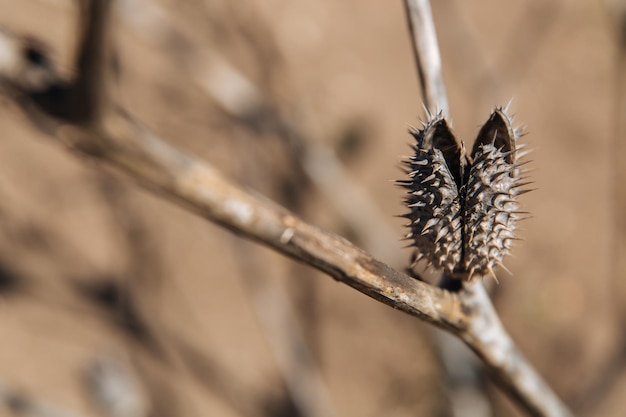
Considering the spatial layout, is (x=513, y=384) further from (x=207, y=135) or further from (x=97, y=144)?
(x=207, y=135)

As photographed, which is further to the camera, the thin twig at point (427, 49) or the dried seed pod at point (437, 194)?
the thin twig at point (427, 49)

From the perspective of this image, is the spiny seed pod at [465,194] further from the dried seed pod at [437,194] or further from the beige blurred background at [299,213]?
the beige blurred background at [299,213]

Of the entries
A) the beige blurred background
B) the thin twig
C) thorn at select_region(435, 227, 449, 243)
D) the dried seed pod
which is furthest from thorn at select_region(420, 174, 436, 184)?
the beige blurred background

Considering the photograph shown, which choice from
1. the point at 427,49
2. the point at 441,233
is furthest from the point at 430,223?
the point at 427,49

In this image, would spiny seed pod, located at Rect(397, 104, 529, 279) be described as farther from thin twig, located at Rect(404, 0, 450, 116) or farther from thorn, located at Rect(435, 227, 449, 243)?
thin twig, located at Rect(404, 0, 450, 116)

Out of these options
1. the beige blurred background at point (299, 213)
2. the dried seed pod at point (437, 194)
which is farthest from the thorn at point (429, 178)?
the beige blurred background at point (299, 213)

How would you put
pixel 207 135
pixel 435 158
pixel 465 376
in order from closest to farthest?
pixel 435 158 < pixel 465 376 < pixel 207 135

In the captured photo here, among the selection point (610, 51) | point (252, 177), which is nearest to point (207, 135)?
point (252, 177)
